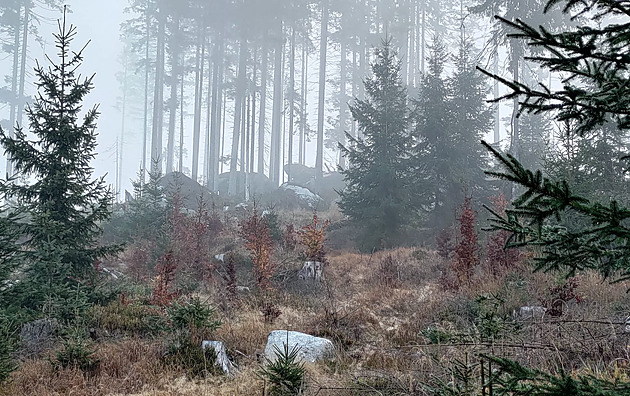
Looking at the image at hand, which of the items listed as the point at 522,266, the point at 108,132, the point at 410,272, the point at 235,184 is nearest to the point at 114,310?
the point at 410,272

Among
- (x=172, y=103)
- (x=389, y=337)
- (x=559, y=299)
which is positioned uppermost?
(x=172, y=103)

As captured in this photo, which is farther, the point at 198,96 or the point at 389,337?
the point at 198,96

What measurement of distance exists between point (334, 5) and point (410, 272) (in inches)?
1231

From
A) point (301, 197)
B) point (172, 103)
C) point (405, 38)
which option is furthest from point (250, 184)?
point (405, 38)

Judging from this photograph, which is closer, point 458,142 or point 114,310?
point 114,310

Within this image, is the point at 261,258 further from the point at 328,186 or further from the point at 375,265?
the point at 328,186

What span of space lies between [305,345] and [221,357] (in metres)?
1.36

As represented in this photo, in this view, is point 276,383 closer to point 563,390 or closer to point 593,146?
point 563,390

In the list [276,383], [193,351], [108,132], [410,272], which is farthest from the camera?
[108,132]

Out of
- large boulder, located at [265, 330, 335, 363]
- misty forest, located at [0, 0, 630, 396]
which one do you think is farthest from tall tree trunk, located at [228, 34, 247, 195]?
large boulder, located at [265, 330, 335, 363]

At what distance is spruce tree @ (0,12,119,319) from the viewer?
7387mm

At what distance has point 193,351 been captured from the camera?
605 cm

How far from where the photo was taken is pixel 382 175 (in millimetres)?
17172

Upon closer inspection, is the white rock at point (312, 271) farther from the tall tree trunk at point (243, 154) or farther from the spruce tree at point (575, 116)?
the tall tree trunk at point (243, 154)
